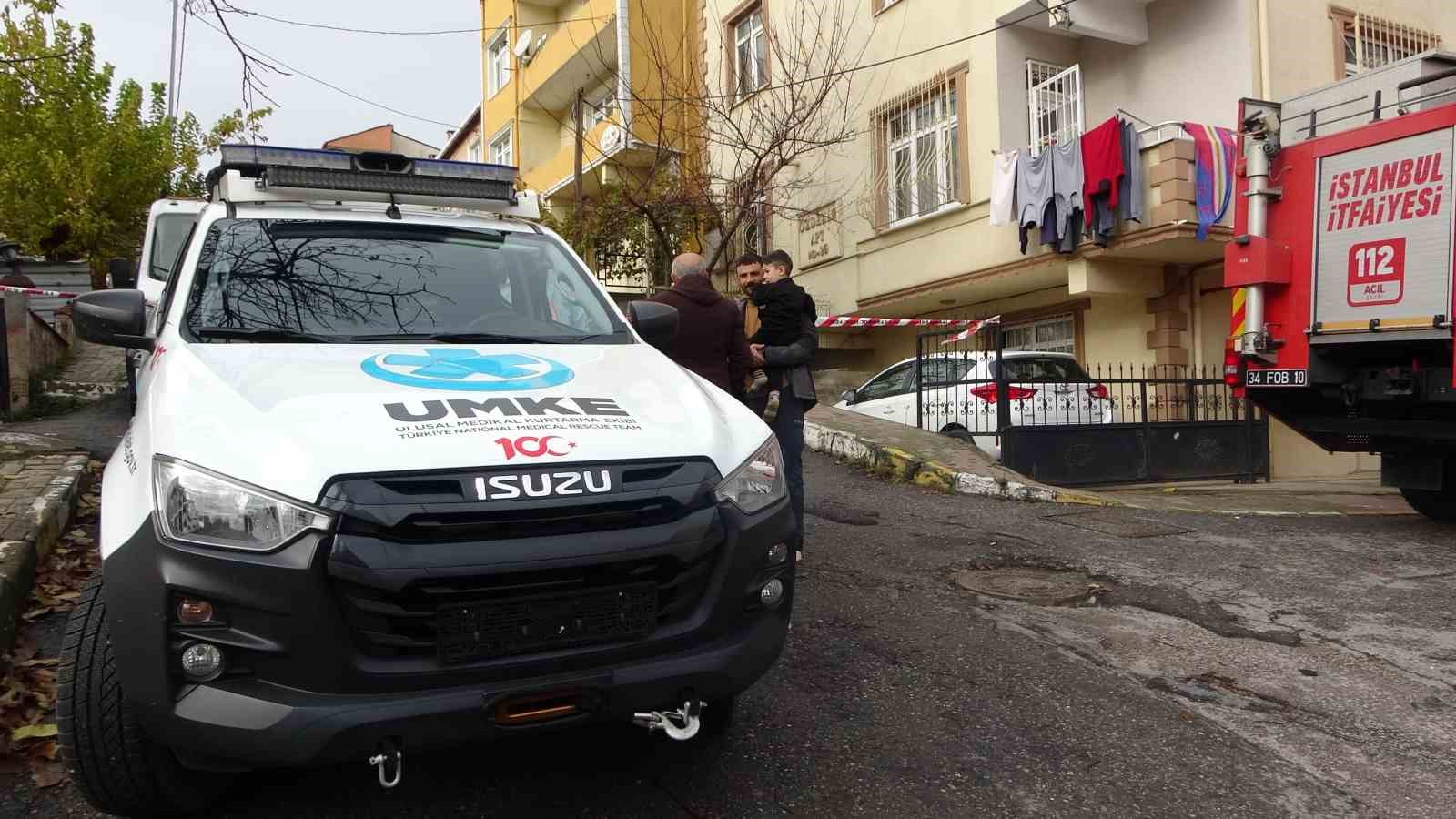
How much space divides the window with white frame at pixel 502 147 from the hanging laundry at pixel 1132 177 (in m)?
18.3

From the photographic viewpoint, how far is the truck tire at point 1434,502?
7254 millimetres

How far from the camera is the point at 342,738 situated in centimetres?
214

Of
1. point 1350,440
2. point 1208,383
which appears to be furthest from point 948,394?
point 1350,440

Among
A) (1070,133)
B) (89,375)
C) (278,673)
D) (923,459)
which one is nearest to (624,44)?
(1070,133)

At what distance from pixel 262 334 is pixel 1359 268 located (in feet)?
22.9

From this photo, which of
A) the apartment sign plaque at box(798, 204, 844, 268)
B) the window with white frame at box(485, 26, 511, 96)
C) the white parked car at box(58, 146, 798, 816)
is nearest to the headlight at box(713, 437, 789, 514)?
the white parked car at box(58, 146, 798, 816)

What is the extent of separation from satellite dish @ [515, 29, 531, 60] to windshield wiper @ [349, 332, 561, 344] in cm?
2274

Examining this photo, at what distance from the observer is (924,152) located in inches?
585

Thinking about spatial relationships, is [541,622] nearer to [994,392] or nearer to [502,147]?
[994,392]

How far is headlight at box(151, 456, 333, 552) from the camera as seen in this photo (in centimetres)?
216

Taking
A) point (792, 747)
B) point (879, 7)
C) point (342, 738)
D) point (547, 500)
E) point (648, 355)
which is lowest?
point (792, 747)

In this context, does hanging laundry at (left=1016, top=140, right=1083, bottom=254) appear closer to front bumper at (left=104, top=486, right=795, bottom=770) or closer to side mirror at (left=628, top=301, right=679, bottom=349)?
side mirror at (left=628, top=301, right=679, bottom=349)

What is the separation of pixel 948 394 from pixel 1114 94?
236 inches

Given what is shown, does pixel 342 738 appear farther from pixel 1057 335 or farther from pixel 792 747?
pixel 1057 335
